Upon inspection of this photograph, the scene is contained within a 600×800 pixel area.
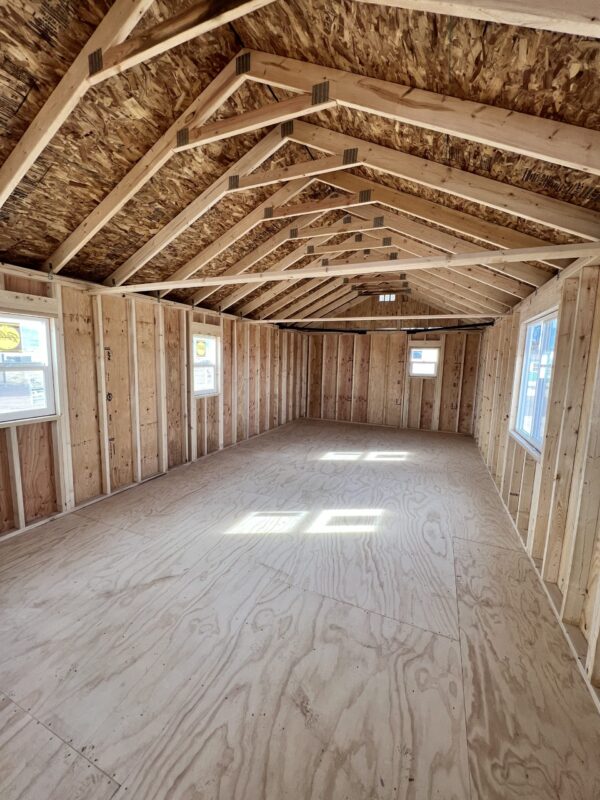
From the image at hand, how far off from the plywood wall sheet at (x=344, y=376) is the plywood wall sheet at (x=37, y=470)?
699 centimetres

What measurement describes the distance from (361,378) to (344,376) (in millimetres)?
488

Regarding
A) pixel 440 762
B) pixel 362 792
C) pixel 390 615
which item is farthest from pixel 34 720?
pixel 390 615

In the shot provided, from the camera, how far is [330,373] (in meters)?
9.48

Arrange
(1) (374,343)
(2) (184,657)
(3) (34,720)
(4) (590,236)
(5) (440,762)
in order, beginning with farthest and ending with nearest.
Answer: (1) (374,343)
(4) (590,236)
(2) (184,657)
(3) (34,720)
(5) (440,762)

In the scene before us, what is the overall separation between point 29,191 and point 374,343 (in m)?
7.53

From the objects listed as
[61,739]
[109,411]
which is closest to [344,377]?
[109,411]

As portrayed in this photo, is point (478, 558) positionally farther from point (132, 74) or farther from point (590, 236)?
point (132, 74)

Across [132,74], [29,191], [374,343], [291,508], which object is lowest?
[291,508]

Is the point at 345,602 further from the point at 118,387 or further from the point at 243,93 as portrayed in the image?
the point at 243,93

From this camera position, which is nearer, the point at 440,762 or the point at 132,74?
the point at 440,762

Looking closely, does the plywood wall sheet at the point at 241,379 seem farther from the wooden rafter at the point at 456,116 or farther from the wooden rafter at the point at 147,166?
the wooden rafter at the point at 456,116

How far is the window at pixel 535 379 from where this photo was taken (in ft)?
11.2

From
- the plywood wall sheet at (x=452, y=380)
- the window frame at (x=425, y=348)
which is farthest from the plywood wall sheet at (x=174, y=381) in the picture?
the plywood wall sheet at (x=452, y=380)

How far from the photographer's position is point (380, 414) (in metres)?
8.98
